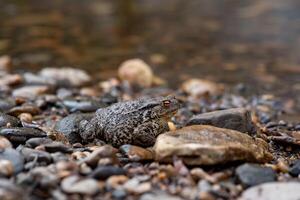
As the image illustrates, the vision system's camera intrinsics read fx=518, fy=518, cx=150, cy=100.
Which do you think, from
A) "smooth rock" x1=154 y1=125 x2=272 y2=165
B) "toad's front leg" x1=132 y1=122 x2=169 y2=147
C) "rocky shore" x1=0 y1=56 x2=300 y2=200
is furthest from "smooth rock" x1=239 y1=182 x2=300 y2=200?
"toad's front leg" x1=132 y1=122 x2=169 y2=147

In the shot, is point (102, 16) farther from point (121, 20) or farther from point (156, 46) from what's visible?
point (156, 46)

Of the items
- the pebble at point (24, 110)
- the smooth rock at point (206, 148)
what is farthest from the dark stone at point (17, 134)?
the pebble at point (24, 110)

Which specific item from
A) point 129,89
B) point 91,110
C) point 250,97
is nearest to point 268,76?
point 250,97

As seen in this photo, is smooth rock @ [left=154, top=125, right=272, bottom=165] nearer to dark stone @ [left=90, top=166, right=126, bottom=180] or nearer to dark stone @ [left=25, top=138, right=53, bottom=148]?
dark stone @ [left=90, top=166, right=126, bottom=180]

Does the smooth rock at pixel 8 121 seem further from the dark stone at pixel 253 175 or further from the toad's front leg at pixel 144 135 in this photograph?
the dark stone at pixel 253 175

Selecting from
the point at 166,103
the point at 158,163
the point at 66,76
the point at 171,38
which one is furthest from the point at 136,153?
the point at 171,38

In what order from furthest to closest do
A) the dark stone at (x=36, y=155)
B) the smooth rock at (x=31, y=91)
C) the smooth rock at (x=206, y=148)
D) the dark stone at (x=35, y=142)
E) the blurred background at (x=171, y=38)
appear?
the blurred background at (x=171, y=38), the smooth rock at (x=31, y=91), the dark stone at (x=35, y=142), the smooth rock at (x=206, y=148), the dark stone at (x=36, y=155)

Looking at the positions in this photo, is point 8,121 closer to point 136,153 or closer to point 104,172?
point 136,153
